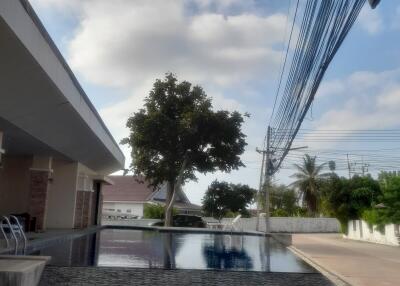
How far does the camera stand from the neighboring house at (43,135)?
8.48 m

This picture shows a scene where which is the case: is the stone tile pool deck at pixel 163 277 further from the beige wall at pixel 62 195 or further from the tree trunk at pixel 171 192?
the tree trunk at pixel 171 192

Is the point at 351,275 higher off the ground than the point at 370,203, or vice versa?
the point at 370,203

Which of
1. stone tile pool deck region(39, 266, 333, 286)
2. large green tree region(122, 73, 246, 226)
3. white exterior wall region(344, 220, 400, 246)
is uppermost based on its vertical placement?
large green tree region(122, 73, 246, 226)

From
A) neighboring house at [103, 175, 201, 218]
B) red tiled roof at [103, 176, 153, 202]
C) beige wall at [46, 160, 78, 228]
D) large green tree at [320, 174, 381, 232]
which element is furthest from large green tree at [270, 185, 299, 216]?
beige wall at [46, 160, 78, 228]

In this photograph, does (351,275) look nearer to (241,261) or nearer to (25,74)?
(241,261)

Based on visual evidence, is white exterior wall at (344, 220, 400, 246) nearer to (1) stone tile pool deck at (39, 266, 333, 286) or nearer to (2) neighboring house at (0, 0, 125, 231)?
(2) neighboring house at (0, 0, 125, 231)

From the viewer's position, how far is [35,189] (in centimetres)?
1755

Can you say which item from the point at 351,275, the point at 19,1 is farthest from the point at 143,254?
the point at 19,1

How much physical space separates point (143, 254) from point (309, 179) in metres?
38.7

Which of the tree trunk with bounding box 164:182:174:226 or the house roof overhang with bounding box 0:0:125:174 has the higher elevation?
the house roof overhang with bounding box 0:0:125:174

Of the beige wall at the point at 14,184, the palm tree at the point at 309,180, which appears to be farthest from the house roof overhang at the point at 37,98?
the palm tree at the point at 309,180

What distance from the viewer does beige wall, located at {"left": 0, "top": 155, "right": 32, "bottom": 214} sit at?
18312mm

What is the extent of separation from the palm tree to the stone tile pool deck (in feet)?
135

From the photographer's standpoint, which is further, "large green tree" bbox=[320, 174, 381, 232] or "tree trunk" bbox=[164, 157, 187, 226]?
"tree trunk" bbox=[164, 157, 187, 226]
